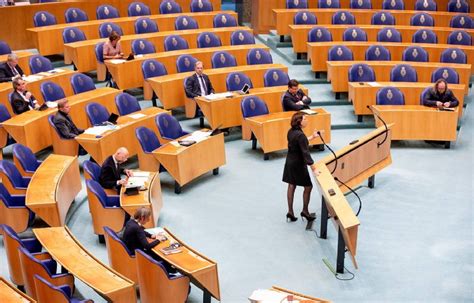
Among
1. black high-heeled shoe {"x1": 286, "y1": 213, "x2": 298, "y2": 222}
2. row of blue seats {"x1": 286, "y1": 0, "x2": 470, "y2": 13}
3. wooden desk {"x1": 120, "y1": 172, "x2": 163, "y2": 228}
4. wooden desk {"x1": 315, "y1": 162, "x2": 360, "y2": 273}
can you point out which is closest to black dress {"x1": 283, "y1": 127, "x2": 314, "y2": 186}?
wooden desk {"x1": 315, "y1": 162, "x2": 360, "y2": 273}

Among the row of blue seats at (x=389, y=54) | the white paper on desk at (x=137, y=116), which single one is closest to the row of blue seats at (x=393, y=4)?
the row of blue seats at (x=389, y=54)

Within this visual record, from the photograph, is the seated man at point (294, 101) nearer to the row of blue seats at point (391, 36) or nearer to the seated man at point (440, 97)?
the seated man at point (440, 97)

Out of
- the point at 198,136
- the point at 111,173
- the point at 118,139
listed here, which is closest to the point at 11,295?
the point at 111,173

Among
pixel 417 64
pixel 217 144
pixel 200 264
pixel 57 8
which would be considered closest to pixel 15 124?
pixel 217 144

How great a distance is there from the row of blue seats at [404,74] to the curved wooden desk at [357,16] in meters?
2.95

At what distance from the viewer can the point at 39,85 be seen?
10977 millimetres

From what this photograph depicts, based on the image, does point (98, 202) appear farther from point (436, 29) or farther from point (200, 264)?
point (436, 29)

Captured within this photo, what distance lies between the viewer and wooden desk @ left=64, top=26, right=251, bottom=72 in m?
12.3

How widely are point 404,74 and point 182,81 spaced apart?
3581mm

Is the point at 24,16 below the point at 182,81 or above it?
above

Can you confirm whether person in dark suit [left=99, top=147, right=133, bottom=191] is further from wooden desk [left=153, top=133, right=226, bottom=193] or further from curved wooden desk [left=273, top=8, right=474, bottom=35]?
curved wooden desk [left=273, top=8, right=474, bottom=35]

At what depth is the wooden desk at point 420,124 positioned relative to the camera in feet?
36.0

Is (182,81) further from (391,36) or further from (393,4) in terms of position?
(393,4)

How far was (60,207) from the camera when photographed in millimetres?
8008
